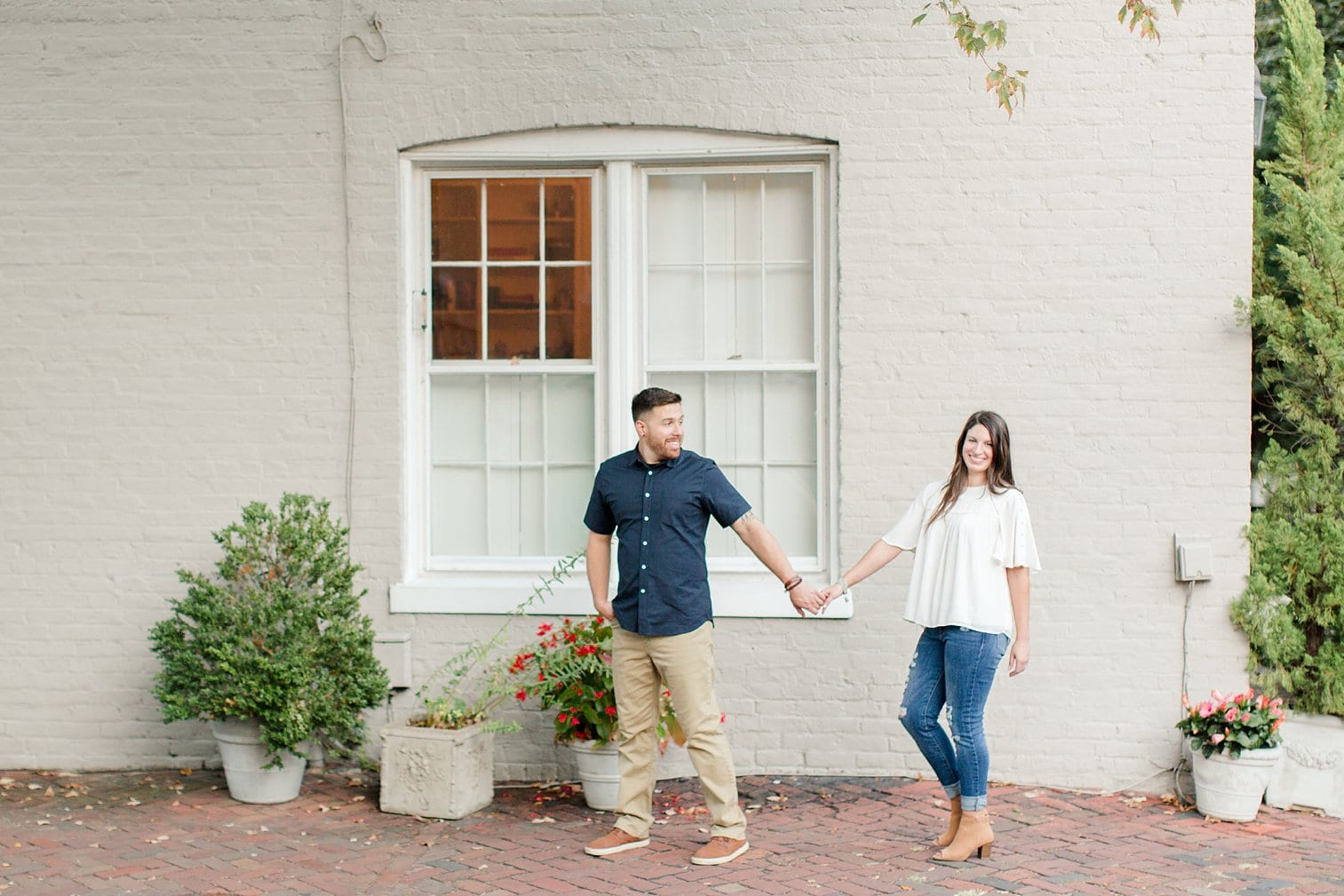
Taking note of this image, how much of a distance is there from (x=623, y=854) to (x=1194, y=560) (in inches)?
119

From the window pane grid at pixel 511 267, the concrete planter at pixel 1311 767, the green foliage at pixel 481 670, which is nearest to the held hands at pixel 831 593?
the green foliage at pixel 481 670

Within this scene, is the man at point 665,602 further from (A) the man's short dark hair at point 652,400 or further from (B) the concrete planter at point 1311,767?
(B) the concrete planter at point 1311,767

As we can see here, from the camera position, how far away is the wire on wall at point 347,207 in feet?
21.7

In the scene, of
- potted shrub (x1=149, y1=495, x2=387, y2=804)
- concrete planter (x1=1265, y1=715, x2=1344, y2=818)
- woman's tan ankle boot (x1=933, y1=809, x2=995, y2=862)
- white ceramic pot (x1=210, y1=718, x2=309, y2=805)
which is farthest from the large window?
concrete planter (x1=1265, y1=715, x2=1344, y2=818)

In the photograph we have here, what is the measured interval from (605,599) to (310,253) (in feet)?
8.15

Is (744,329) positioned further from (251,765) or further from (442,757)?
(251,765)

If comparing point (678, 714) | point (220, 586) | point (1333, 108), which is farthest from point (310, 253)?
point (1333, 108)

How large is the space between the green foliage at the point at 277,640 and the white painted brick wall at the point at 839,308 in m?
0.44

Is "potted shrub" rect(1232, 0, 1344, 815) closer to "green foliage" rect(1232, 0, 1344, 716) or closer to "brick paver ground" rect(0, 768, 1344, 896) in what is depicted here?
"green foliage" rect(1232, 0, 1344, 716)

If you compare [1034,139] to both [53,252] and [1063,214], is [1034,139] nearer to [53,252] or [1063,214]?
[1063,214]

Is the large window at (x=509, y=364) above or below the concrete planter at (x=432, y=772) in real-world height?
above

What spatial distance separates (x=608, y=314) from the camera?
22.0 ft

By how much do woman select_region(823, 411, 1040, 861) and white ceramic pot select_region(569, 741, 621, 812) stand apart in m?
1.44

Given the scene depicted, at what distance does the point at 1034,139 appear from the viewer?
6.37 m
